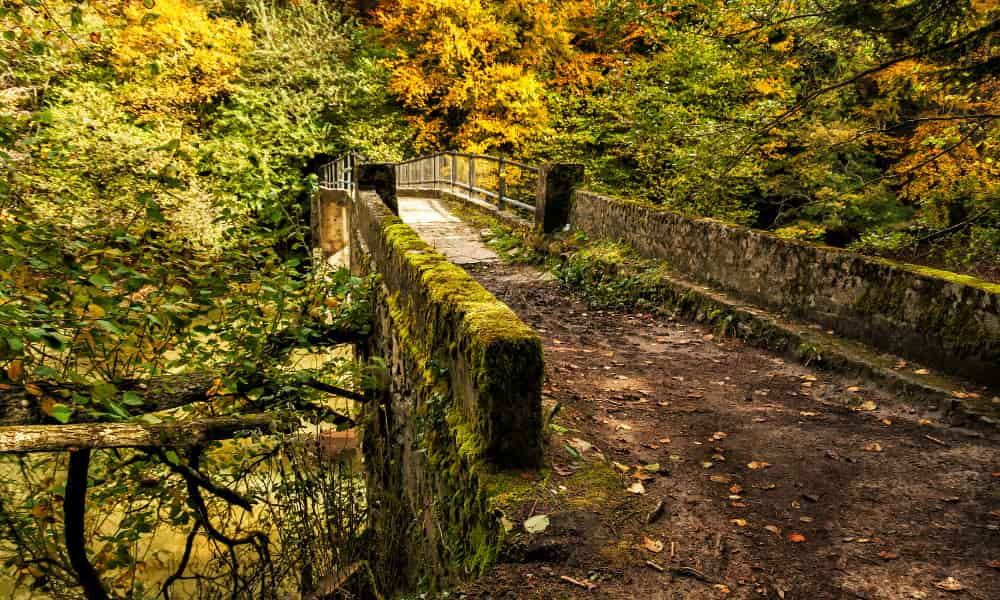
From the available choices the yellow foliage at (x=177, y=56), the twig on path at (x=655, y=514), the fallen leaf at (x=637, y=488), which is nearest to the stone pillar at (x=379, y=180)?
the fallen leaf at (x=637, y=488)

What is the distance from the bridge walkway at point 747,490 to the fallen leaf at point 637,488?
13 mm

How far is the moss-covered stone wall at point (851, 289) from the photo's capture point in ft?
14.0

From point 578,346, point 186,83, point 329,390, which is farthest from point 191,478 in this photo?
point 186,83

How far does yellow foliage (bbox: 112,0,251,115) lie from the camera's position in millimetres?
18203

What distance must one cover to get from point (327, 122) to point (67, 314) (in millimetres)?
19658

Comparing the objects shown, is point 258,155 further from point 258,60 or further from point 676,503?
point 676,503

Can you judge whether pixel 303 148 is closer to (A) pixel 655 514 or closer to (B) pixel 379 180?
(B) pixel 379 180

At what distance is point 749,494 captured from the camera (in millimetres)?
3291

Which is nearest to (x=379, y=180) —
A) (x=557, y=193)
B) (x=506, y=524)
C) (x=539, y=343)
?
(x=557, y=193)

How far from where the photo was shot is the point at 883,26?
5.20 metres

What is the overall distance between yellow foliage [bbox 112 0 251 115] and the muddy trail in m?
18.9

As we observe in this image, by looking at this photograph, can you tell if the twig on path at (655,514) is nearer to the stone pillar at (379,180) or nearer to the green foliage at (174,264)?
the green foliage at (174,264)

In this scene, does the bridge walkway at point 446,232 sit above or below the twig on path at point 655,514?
above

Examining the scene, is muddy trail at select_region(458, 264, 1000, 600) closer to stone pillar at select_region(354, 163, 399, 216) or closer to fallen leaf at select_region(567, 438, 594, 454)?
fallen leaf at select_region(567, 438, 594, 454)
